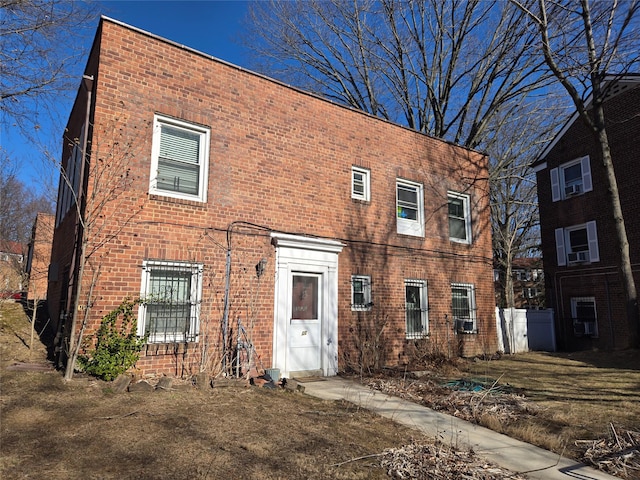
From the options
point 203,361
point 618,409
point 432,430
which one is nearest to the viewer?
point 432,430

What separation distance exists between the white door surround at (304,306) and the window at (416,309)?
8.37 feet

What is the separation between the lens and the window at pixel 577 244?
59.4 feet

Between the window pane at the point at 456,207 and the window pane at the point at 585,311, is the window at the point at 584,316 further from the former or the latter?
the window pane at the point at 456,207

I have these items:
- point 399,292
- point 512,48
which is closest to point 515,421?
point 399,292

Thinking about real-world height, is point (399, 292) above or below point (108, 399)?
above

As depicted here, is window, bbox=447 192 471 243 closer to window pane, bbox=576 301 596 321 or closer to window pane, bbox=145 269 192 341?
window pane, bbox=145 269 192 341

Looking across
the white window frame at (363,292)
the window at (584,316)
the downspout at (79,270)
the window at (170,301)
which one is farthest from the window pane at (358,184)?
the window at (584,316)

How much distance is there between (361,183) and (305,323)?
13.0 feet

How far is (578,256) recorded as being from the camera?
62.1 ft

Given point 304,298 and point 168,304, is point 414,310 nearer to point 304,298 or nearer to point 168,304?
point 304,298

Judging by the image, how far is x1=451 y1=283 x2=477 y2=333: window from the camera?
11.9 metres

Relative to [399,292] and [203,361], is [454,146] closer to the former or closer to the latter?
[399,292]

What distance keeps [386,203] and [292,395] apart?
19.2 feet

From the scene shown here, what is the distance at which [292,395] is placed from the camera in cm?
668
